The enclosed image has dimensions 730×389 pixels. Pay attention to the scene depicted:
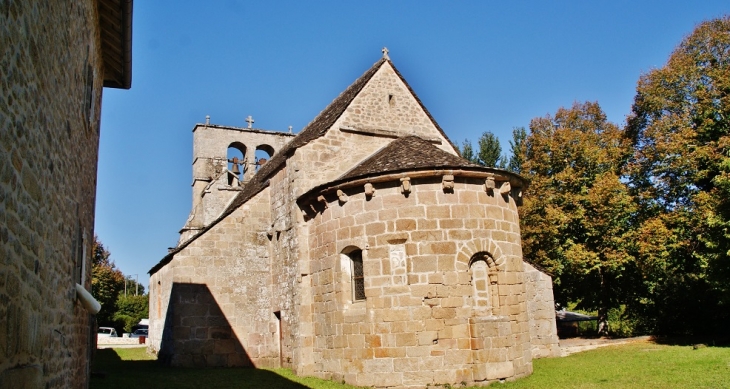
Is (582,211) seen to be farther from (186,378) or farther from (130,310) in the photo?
(130,310)

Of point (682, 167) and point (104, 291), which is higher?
point (682, 167)

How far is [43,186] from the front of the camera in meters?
5.22

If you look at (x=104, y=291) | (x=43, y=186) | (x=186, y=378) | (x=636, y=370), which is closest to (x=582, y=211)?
(x=636, y=370)

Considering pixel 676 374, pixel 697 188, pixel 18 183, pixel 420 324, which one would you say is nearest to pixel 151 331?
pixel 420 324

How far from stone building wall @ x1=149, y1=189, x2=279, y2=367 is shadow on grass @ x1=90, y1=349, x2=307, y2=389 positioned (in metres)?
0.73

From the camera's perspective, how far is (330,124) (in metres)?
15.3

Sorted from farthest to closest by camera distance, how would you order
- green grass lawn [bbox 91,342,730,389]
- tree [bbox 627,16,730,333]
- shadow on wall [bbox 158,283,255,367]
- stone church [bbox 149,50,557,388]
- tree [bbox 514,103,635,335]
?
tree [bbox 514,103,635,335], tree [bbox 627,16,730,333], shadow on wall [bbox 158,283,255,367], stone church [bbox 149,50,557,388], green grass lawn [bbox 91,342,730,389]

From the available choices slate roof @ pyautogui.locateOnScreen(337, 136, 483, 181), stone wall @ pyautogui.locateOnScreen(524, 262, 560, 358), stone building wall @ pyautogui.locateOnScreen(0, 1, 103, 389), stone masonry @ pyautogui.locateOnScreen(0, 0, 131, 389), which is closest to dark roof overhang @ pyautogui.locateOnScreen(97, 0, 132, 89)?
stone masonry @ pyautogui.locateOnScreen(0, 0, 131, 389)

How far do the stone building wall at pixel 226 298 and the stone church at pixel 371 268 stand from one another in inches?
1.2

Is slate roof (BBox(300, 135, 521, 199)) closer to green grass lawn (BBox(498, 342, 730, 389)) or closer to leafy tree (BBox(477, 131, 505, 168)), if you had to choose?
green grass lawn (BBox(498, 342, 730, 389))

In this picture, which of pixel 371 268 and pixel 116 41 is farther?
pixel 371 268

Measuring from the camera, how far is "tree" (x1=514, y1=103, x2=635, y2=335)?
2378 cm

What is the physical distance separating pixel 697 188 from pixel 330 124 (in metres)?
16.2

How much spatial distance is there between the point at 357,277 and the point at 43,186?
26.5ft
